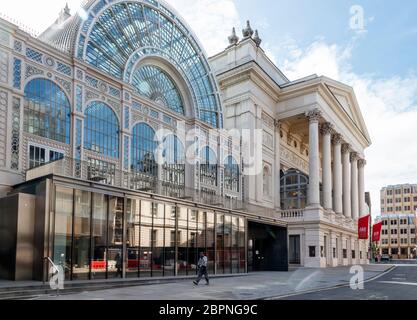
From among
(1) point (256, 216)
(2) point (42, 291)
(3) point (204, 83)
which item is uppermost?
(3) point (204, 83)

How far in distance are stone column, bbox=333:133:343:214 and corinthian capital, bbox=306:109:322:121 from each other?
31.3ft

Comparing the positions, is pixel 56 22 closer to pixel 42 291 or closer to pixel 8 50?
pixel 8 50

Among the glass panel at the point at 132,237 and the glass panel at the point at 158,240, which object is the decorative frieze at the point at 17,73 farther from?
the glass panel at the point at 158,240

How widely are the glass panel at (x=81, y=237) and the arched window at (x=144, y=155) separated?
859 centimetres

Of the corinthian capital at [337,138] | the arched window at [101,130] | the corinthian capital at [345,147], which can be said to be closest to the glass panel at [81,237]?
the arched window at [101,130]

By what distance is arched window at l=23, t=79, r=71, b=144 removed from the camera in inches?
969

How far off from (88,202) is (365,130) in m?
68.8

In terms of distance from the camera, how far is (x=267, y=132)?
55.8 meters

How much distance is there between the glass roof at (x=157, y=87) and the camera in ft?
112

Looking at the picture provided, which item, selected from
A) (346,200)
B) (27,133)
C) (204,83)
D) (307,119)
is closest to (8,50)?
(27,133)

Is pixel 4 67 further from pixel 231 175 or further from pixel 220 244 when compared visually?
pixel 231 175

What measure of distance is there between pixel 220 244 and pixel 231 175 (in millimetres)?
12785

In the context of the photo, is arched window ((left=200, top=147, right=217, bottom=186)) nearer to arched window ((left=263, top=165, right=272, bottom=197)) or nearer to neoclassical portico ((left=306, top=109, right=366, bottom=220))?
arched window ((left=263, top=165, right=272, bottom=197))

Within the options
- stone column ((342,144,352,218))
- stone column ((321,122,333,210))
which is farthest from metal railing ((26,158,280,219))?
stone column ((342,144,352,218))
